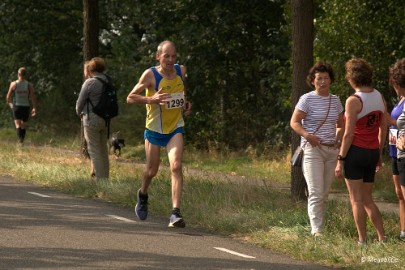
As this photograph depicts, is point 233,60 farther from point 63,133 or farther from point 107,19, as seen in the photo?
point 63,133

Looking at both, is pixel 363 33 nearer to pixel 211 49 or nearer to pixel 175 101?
pixel 211 49

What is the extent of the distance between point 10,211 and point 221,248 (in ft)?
11.6

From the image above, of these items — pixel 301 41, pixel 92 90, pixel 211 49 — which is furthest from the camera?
pixel 211 49

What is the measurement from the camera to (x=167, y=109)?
12.3 m

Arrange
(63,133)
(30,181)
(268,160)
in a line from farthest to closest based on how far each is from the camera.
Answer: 1. (63,133)
2. (268,160)
3. (30,181)

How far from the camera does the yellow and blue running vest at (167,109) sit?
12328 millimetres

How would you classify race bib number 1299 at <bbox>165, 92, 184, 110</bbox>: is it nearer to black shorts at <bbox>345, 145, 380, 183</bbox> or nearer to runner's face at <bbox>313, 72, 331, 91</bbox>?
runner's face at <bbox>313, 72, 331, 91</bbox>

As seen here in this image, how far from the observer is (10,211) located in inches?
519

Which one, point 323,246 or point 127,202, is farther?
point 127,202

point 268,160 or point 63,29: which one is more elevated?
point 63,29

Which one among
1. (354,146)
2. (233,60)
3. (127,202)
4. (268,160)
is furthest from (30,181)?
(233,60)

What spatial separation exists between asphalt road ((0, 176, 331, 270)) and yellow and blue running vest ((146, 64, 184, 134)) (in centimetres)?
106

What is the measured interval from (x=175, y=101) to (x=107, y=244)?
229cm

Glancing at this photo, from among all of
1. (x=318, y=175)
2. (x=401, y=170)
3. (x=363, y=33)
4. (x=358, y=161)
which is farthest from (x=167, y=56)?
(x=363, y=33)
